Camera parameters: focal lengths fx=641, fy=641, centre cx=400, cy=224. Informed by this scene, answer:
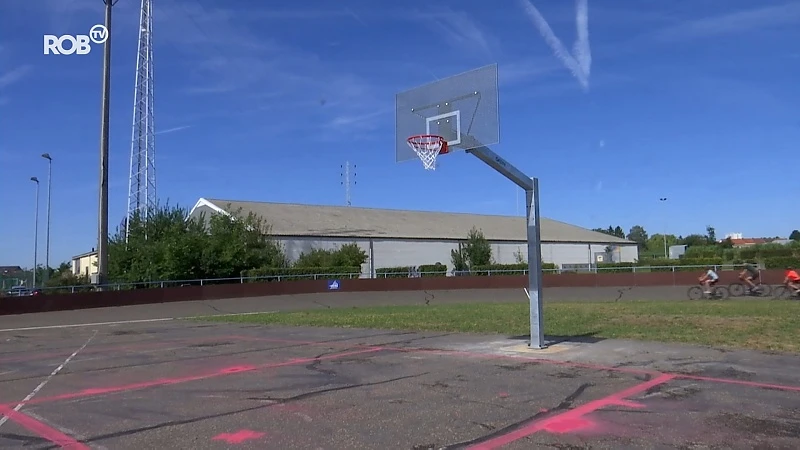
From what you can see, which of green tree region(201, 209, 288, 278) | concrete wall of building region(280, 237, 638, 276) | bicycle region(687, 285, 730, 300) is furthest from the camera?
concrete wall of building region(280, 237, 638, 276)

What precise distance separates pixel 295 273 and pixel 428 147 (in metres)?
32.6

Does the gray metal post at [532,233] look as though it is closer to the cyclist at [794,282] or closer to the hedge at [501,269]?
the cyclist at [794,282]

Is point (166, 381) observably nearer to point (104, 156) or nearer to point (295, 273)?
point (104, 156)

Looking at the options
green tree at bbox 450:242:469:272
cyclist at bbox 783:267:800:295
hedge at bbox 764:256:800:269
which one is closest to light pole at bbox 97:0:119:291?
cyclist at bbox 783:267:800:295

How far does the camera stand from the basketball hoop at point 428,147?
43.4 ft

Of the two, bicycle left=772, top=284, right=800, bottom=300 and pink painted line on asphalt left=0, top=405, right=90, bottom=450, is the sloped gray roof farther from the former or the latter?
pink painted line on asphalt left=0, top=405, right=90, bottom=450

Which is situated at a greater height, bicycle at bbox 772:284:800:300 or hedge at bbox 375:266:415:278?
hedge at bbox 375:266:415:278

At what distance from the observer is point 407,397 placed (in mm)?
8594

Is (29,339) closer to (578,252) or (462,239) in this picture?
(462,239)

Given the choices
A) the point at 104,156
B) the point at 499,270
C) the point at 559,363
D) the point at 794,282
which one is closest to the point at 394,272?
the point at 499,270

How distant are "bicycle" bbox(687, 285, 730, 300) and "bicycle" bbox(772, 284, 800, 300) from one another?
193 centimetres

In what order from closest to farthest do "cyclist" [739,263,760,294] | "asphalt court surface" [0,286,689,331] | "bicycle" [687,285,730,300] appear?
1. "asphalt court surface" [0,286,689,331]
2. "bicycle" [687,285,730,300]
3. "cyclist" [739,263,760,294]

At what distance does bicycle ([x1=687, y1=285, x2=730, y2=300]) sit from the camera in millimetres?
28062

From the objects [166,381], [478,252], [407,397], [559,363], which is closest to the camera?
[407,397]
